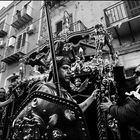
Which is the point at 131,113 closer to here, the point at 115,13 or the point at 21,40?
the point at 115,13

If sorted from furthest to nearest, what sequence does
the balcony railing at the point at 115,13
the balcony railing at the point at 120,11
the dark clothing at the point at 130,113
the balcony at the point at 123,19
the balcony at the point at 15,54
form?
the balcony at the point at 15,54 → the balcony railing at the point at 115,13 → the balcony railing at the point at 120,11 → the balcony at the point at 123,19 → the dark clothing at the point at 130,113

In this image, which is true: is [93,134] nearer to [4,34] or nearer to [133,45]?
[133,45]

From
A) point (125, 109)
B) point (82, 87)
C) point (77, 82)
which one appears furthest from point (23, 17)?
point (125, 109)

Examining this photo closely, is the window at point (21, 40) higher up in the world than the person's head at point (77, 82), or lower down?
higher up

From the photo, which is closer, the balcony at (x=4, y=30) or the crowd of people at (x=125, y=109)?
Result: the crowd of people at (x=125, y=109)

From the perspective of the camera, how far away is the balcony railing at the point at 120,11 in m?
6.80

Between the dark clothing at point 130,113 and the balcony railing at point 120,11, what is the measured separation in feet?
18.8

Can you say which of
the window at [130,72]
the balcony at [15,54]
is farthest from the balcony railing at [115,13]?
the balcony at [15,54]

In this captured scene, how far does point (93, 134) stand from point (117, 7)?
22.2ft

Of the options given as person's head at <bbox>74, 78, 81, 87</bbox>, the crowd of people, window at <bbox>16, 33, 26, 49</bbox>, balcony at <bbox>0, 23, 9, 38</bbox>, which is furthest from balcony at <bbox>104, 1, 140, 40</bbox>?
balcony at <bbox>0, 23, 9, 38</bbox>

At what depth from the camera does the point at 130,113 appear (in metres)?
1.80

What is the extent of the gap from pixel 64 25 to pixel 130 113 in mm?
7298

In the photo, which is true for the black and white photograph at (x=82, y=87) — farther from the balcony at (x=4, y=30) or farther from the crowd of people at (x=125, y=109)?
the balcony at (x=4, y=30)

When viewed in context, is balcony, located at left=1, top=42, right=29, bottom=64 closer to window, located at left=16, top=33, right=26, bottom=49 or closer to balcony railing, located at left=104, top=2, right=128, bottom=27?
window, located at left=16, top=33, right=26, bottom=49
